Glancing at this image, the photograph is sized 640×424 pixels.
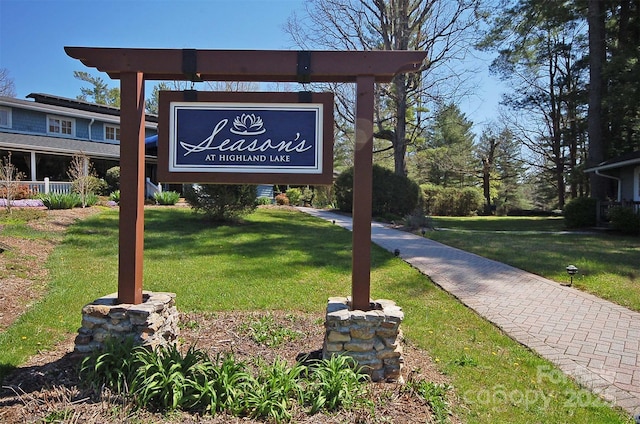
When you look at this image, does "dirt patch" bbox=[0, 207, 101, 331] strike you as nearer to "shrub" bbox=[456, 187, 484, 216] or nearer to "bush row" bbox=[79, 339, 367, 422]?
"bush row" bbox=[79, 339, 367, 422]

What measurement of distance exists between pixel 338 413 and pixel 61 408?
69.0 inches

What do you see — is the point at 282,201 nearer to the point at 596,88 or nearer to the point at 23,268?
the point at 596,88

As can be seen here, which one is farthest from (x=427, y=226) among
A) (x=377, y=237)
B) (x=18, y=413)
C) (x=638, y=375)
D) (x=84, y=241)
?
(x=18, y=413)

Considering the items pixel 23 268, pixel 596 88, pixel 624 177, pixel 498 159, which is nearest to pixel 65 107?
pixel 23 268

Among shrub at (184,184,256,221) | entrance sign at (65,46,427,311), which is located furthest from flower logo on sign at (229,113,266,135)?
shrub at (184,184,256,221)

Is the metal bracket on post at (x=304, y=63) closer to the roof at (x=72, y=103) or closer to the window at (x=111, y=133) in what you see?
the window at (x=111, y=133)

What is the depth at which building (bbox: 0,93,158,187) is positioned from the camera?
743 inches

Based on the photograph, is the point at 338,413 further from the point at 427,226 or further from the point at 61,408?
the point at 427,226

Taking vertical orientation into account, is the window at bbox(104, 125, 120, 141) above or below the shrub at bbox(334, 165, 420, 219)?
above

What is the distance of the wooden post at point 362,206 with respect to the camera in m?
3.45

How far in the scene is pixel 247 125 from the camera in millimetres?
3533

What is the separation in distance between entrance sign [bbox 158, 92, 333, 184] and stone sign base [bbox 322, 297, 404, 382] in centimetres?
112

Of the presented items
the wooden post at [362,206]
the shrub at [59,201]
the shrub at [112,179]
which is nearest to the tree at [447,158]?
the shrub at [112,179]

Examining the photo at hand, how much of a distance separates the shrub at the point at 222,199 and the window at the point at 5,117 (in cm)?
1317
